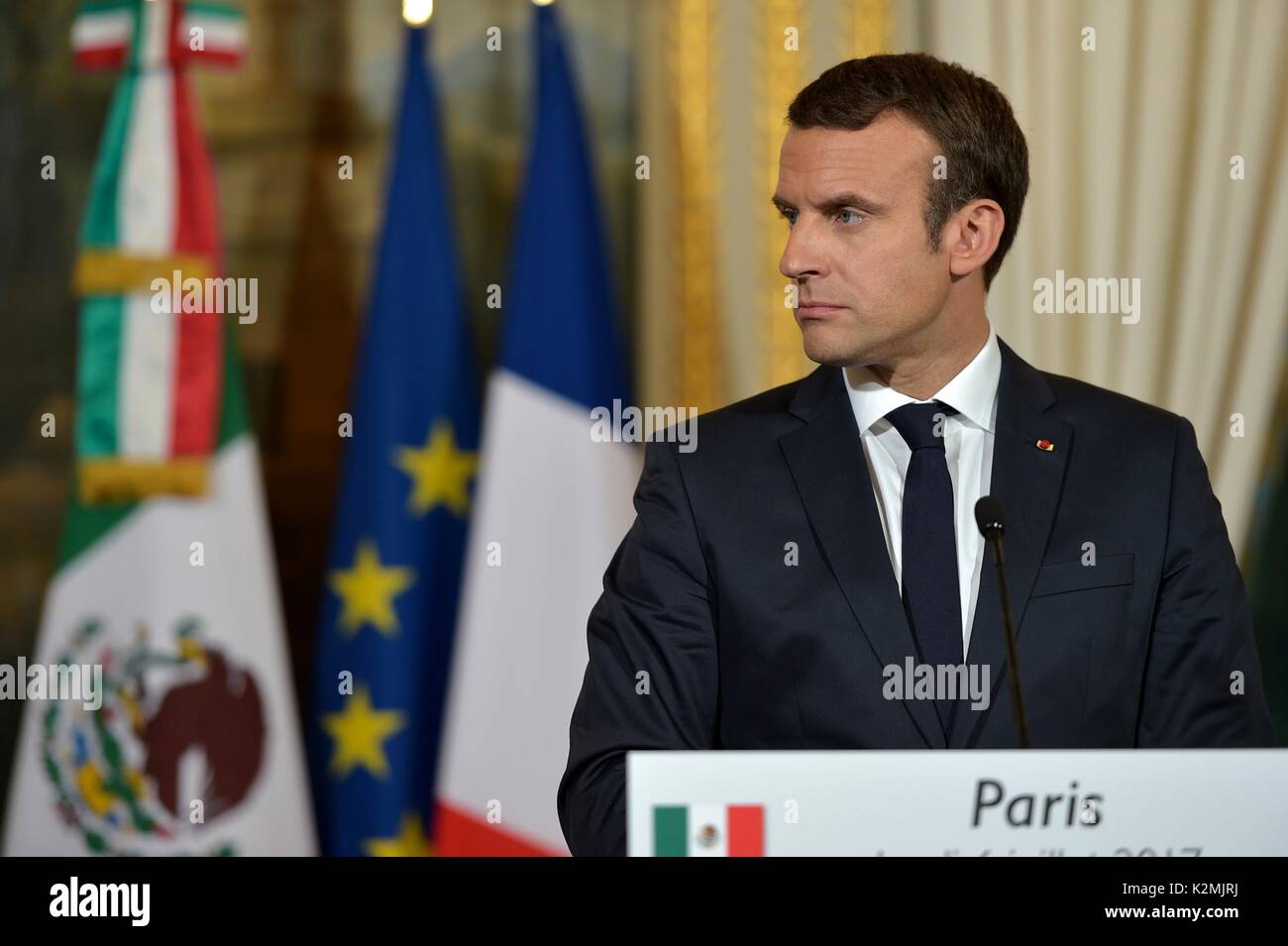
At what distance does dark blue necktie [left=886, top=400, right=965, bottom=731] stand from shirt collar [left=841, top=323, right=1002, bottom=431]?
1.3 inches

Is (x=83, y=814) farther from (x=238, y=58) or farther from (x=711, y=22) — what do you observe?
(x=711, y=22)

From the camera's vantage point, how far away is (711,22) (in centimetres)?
395

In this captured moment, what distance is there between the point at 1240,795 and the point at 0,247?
3.56m

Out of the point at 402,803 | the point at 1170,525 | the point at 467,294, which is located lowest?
the point at 402,803

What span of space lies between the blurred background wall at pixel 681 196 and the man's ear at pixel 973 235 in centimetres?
154

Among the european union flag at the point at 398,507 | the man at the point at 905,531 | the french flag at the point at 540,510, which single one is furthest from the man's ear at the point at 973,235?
the european union flag at the point at 398,507

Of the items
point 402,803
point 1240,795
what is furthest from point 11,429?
point 1240,795

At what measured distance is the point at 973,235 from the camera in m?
2.21

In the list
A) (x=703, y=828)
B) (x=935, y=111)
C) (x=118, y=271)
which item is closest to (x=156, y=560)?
(x=118, y=271)

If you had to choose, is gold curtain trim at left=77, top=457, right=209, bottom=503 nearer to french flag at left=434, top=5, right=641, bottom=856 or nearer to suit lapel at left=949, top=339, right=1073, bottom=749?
french flag at left=434, top=5, right=641, bottom=856

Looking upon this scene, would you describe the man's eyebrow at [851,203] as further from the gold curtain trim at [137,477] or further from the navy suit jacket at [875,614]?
the gold curtain trim at [137,477]

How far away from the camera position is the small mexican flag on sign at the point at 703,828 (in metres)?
1.42

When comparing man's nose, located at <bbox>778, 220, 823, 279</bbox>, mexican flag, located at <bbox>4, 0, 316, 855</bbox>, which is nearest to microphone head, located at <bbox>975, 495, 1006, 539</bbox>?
man's nose, located at <bbox>778, 220, 823, 279</bbox>

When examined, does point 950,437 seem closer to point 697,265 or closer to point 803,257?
point 803,257
